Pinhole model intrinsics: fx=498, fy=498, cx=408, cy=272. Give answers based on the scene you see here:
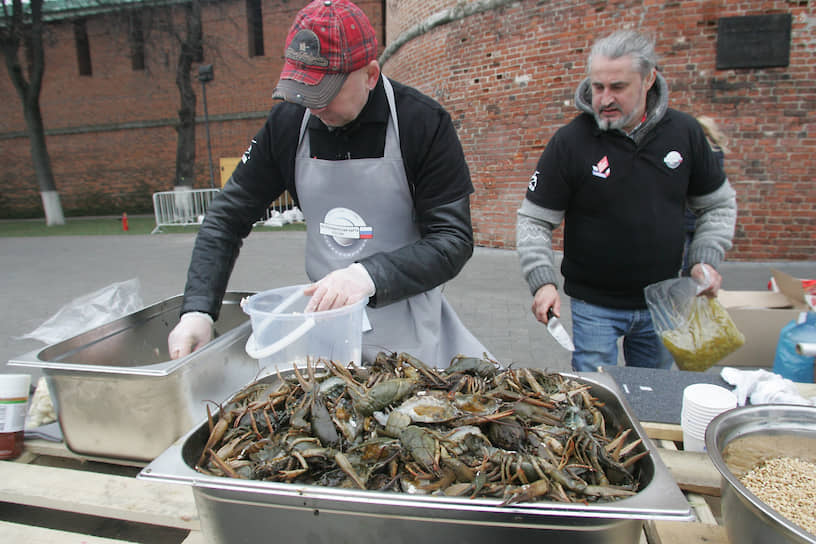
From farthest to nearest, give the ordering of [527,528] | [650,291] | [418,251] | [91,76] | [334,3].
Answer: [91,76]
[650,291]
[418,251]
[334,3]
[527,528]

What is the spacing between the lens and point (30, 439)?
1532 mm

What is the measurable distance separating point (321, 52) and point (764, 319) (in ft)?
8.91

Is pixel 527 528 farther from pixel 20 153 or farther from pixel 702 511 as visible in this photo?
pixel 20 153

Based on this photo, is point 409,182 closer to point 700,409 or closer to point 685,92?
point 700,409

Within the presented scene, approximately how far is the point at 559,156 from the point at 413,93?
0.98 meters

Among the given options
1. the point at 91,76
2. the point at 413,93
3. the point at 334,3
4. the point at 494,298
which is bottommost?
the point at 494,298

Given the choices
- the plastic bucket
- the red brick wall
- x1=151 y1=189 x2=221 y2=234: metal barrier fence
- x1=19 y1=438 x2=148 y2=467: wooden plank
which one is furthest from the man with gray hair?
x1=151 y1=189 x2=221 y2=234: metal barrier fence

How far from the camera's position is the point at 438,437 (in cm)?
87

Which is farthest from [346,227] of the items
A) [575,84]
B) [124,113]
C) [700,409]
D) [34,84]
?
[124,113]

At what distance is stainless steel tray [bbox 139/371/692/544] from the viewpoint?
2.36 ft

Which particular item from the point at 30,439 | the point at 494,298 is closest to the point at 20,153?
the point at 494,298

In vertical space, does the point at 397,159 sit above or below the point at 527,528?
above

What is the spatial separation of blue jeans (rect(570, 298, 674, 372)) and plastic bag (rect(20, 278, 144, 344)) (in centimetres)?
205

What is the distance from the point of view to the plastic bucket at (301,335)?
122 cm
